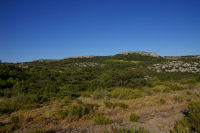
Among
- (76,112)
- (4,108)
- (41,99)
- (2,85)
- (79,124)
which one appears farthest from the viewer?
(2,85)

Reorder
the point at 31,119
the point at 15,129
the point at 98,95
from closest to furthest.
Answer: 1. the point at 15,129
2. the point at 31,119
3. the point at 98,95

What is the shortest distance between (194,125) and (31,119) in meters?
Answer: 6.82

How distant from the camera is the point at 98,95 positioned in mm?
11125

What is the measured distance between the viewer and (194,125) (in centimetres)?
357

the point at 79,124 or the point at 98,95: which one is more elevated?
the point at 79,124

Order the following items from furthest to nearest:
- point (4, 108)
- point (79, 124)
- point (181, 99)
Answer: point (181, 99) < point (4, 108) < point (79, 124)

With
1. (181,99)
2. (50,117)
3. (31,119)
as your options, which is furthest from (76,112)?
(181,99)

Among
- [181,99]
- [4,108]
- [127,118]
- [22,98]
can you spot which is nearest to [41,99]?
[22,98]

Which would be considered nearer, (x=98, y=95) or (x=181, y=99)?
(x=181, y=99)

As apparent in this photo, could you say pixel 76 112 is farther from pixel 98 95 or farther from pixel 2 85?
pixel 2 85

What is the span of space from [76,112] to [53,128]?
1546 millimetres

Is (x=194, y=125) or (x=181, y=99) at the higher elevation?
A: (x=194, y=125)

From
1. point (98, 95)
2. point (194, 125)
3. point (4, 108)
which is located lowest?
point (98, 95)

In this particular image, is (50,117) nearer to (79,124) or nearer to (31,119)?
(31,119)
